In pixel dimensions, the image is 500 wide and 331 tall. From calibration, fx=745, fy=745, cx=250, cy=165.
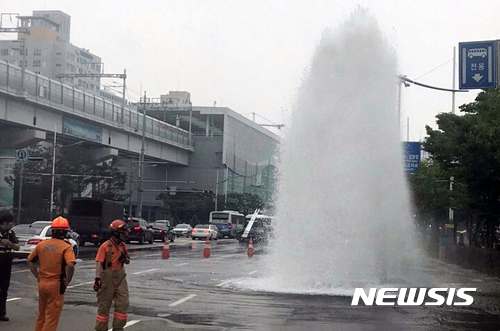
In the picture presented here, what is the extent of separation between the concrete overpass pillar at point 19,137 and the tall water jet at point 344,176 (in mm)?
37183

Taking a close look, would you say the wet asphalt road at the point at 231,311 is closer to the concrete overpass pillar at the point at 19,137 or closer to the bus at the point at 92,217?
the bus at the point at 92,217

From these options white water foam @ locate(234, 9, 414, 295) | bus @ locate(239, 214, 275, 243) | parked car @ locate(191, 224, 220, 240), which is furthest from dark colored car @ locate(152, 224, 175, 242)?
white water foam @ locate(234, 9, 414, 295)

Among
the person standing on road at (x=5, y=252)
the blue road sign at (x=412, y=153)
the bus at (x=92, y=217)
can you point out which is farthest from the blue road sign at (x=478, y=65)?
the bus at (x=92, y=217)

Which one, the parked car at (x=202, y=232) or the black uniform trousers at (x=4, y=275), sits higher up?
the black uniform trousers at (x=4, y=275)

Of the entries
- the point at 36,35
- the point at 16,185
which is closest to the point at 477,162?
the point at 16,185

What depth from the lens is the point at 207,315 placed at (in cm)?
1380

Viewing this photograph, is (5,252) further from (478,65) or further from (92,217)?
(92,217)

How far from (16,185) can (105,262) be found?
5794cm

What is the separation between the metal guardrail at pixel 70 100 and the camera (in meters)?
49.1

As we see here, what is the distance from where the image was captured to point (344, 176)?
20.8 meters

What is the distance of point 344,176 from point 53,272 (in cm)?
1210

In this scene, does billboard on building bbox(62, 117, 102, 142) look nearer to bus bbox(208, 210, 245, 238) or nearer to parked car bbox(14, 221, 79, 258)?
bus bbox(208, 210, 245, 238)

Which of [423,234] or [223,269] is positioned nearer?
[223,269]

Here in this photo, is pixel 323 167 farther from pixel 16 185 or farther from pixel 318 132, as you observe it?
pixel 16 185
